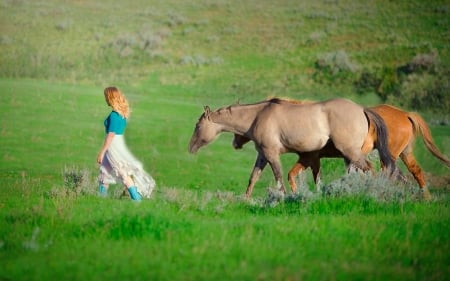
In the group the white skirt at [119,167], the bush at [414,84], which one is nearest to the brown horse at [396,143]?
the white skirt at [119,167]

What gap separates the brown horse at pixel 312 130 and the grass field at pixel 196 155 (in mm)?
940

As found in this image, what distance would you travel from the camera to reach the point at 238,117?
1593cm

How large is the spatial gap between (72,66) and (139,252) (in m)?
41.2

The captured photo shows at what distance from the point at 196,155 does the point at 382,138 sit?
1161 centimetres

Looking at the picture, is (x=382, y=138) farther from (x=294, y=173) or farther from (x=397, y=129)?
(x=294, y=173)

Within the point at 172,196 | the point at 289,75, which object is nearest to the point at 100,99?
the point at 289,75

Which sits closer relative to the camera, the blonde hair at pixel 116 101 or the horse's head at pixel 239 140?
the blonde hair at pixel 116 101

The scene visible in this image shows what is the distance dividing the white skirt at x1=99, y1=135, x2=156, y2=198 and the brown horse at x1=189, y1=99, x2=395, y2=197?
7.49 feet

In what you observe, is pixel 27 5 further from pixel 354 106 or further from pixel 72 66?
pixel 354 106

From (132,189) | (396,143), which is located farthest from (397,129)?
(132,189)

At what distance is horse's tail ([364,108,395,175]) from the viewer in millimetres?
15281

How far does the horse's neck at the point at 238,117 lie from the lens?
15812mm

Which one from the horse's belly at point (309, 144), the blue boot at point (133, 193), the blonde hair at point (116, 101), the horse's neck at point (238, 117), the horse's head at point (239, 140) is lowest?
the blue boot at point (133, 193)

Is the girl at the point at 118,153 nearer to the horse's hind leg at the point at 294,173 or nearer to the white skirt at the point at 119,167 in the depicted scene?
the white skirt at the point at 119,167
